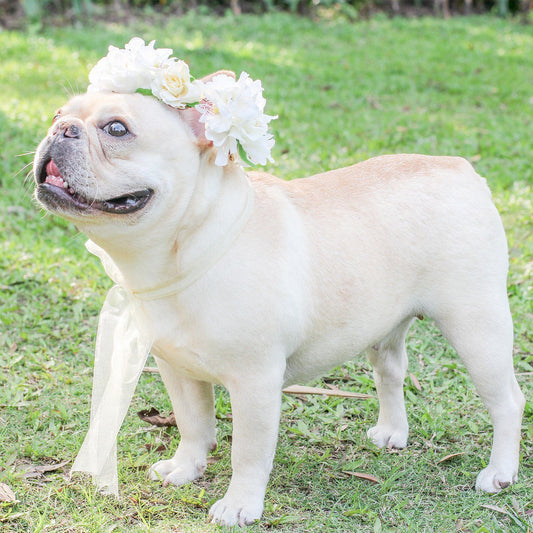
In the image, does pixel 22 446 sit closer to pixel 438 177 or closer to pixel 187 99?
pixel 187 99

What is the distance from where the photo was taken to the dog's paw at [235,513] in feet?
9.67

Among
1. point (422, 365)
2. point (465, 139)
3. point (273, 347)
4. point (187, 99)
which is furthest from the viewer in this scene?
point (465, 139)

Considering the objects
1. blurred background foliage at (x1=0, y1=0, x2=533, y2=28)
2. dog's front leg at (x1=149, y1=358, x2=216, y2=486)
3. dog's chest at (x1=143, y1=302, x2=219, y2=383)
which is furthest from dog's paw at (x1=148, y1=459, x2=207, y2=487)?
blurred background foliage at (x1=0, y1=0, x2=533, y2=28)

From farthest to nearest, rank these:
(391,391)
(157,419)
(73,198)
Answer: (157,419) → (391,391) → (73,198)

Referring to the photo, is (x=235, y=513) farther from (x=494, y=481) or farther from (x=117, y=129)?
(x=117, y=129)

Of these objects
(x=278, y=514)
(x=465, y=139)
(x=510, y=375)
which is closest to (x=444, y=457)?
(x=510, y=375)

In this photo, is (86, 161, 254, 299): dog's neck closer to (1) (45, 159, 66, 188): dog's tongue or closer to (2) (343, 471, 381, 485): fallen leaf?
(1) (45, 159, 66, 188): dog's tongue

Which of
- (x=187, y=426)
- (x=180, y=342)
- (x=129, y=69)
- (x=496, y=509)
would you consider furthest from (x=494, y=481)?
(x=129, y=69)

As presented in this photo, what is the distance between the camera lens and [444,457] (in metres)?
3.45

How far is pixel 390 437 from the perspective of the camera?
11.7ft

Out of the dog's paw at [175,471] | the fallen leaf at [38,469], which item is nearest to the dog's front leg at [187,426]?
the dog's paw at [175,471]

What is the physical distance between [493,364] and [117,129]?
1.72m

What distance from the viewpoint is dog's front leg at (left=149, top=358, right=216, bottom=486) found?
3.25 m

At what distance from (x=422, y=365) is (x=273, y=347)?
65.4 inches
